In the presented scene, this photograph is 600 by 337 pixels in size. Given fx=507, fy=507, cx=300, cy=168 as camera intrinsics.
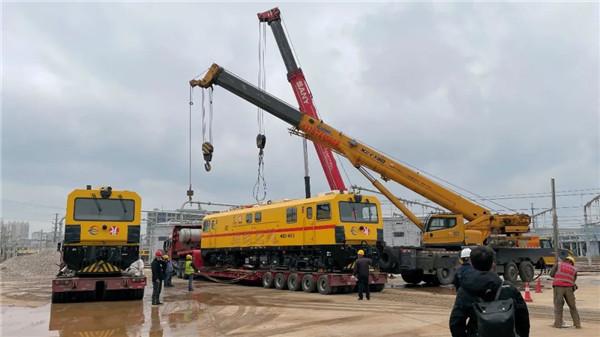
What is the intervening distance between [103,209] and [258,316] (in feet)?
22.0

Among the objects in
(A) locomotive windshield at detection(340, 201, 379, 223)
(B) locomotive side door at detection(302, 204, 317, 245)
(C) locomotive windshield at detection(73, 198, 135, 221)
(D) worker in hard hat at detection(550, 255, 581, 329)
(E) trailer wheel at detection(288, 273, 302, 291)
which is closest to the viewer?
(D) worker in hard hat at detection(550, 255, 581, 329)

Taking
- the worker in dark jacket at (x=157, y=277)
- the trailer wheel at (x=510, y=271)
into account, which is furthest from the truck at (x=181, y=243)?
the trailer wheel at (x=510, y=271)

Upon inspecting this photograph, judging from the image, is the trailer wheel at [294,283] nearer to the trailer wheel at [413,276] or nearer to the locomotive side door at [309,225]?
the locomotive side door at [309,225]

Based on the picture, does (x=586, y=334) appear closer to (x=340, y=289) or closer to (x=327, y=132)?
(x=340, y=289)

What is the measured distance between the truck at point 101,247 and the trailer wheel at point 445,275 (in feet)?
37.0

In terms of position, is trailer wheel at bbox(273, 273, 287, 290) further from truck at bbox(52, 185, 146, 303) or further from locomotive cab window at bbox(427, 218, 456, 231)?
locomotive cab window at bbox(427, 218, 456, 231)

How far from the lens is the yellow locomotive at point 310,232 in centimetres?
1759

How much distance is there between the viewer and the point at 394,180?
67.7 ft

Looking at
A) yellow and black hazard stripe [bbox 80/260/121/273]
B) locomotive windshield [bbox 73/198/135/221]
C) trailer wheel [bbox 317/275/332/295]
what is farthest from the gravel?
trailer wheel [bbox 317/275/332/295]

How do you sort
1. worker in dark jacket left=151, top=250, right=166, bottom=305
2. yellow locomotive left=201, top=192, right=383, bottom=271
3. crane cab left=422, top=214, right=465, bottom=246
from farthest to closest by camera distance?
crane cab left=422, top=214, right=465, bottom=246, yellow locomotive left=201, top=192, right=383, bottom=271, worker in dark jacket left=151, top=250, right=166, bottom=305

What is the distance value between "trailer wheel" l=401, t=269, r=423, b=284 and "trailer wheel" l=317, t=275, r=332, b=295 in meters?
5.06

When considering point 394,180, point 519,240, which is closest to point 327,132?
point 394,180

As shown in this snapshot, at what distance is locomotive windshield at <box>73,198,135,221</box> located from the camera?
51.1 ft

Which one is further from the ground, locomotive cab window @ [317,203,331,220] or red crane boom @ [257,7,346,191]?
red crane boom @ [257,7,346,191]
